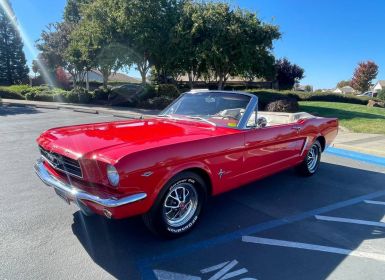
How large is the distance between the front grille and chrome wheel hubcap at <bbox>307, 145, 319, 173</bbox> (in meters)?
4.28

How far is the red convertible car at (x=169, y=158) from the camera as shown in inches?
117

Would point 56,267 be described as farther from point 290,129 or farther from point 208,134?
point 290,129

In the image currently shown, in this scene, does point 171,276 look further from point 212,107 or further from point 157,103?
point 157,103

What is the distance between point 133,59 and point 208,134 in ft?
59.8

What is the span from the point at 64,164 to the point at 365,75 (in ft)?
248

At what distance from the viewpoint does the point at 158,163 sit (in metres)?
3.09

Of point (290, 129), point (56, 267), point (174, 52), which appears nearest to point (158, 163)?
point (56, 267)

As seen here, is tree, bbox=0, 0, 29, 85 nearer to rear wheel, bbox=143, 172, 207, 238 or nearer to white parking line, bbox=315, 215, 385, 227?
rear wheel, bbox=143, 172, 207, 238

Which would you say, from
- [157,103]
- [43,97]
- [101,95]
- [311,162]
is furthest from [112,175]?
[43,97]

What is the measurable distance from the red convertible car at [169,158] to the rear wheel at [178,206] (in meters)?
0.01

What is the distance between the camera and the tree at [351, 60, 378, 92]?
66.8 m

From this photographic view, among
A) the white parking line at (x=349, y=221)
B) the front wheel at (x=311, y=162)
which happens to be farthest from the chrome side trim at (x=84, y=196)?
the front wheel at (x=311, y=162)

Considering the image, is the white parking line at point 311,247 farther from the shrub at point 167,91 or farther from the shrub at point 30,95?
the shrub at point 30,95

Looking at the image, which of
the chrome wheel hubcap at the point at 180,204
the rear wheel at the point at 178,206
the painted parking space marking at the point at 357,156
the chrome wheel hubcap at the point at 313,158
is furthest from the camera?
the painted parking space marking at the point at 357,156
